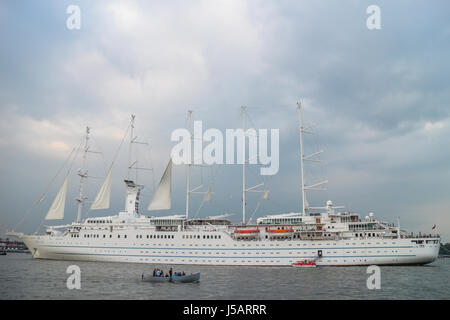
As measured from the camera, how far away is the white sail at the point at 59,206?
42.7 m

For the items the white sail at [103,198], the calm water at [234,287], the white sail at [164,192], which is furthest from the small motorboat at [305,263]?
the white sail at [103,198]

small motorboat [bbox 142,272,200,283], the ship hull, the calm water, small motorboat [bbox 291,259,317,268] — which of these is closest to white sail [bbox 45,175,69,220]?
the ship hull

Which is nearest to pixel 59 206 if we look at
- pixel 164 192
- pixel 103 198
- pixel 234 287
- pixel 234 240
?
pixel 103 198

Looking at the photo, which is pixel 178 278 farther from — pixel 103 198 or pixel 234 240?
pixel 103 198

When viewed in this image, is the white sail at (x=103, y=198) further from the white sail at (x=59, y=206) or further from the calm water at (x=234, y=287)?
the calm water at (x=234, y=287)

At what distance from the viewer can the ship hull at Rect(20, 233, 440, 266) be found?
3278 cm

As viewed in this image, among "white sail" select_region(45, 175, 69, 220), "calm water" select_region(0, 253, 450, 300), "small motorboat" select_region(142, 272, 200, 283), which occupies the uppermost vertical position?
"white sail" select_region(45, 175, 69, 220)

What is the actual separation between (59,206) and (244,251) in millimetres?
26488

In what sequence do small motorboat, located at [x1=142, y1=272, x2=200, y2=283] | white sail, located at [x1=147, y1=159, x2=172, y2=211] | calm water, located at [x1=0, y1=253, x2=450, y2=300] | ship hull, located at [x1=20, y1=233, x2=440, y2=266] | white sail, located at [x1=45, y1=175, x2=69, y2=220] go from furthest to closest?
1. white sail, located at [x1=45, y1=175, x2=69, y2=220]
2. white sail, located at [x1=147, y1=159, x2=172, y2=211]
3. ship hull, located at [x1=20, y1=233, x2=440, y2=266]
4. small motorboat, located at [x1=142, y1=272, x2=200, y2=283]
5. calm water, located at [x1=0, y1=253, x2=450, y2=300]

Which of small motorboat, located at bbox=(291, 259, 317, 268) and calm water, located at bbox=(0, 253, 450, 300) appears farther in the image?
small motorboat, located at bbox=(291, 259, 317, 268)

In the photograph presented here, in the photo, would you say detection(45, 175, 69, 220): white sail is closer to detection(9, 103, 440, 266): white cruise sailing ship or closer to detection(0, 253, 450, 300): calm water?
detection(9, 103, 440, 266): white cruise sailing ship
